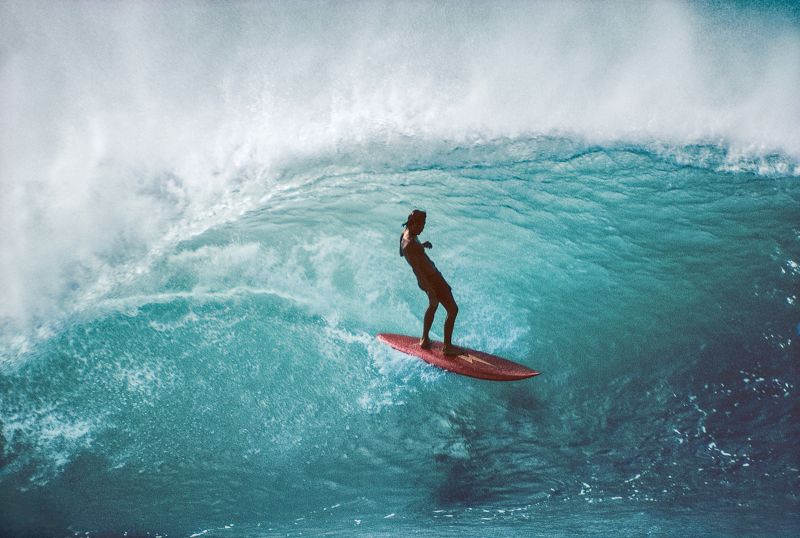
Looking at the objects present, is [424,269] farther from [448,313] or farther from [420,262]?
[448,313]

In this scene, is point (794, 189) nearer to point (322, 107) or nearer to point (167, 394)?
point (322, 107)

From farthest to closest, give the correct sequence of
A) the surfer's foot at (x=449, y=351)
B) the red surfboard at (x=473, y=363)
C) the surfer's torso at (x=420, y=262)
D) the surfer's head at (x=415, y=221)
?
1. the surfer's foot at (x=449, y=351)
2. the red surfboard at (x=473, y=363)
3. the surfer's torso at (x=420, y=262)
4. the surfer's head at (x=415, y=221)

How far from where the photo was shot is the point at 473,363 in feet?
15.6

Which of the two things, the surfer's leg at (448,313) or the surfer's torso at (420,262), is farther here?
the surfer's leg at (448,313)

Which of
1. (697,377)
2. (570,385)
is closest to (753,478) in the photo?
(697,377)

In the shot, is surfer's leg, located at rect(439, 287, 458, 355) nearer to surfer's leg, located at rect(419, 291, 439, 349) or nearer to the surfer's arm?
surfer's leg, located at rect(419, 291, 439, 349)

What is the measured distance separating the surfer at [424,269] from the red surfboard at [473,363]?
13 cm

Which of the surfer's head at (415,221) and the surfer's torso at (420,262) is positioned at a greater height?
the surfer's head at (415,221)

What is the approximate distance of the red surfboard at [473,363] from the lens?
15.2ft

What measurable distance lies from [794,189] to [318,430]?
7.46m

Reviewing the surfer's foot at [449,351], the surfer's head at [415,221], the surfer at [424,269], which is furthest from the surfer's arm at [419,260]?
the surfer's foot at [449,351]

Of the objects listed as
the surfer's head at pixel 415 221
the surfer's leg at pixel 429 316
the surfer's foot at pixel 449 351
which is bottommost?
the surfer's foot at pixel 449 351

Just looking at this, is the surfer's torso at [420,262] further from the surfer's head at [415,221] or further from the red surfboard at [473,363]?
the red surfboard at [473,363]

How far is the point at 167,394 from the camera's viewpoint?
17.6ft
